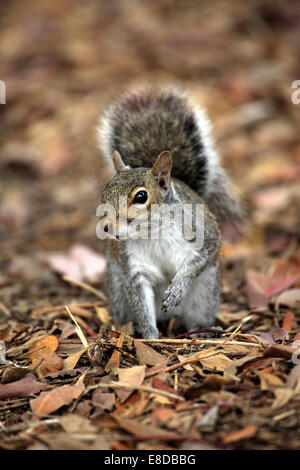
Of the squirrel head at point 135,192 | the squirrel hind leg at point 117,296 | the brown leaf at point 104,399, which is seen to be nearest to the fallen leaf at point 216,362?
the brown leaf at point 104,399

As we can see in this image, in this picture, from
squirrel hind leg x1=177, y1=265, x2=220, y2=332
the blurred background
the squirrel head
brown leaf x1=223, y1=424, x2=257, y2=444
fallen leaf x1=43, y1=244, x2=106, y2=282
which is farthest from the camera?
the blurred background

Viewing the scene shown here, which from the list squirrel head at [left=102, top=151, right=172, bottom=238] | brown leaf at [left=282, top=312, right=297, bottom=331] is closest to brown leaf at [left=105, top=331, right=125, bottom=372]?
squirrel head at [left=102, top=151, right=172, bottom=238]

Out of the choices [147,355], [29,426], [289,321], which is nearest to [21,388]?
[29,426]

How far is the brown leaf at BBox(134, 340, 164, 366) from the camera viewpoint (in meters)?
2.12

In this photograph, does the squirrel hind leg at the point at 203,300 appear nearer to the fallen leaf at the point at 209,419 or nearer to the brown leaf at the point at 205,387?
the brown leaf at the point at 205,387

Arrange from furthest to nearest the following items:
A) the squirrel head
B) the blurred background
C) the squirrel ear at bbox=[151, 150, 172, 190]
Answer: the blurred background < the squirrel ear at bbox=[151, 150, 172, 190] < the squirrel head

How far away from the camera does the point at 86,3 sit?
7617 millimetres

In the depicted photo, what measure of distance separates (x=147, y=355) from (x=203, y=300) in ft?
1.93

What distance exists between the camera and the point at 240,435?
5.33 ft

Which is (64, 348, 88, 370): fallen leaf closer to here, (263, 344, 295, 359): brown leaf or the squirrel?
the squirrel

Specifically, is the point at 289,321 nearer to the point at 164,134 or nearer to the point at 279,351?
the point at 279,351
